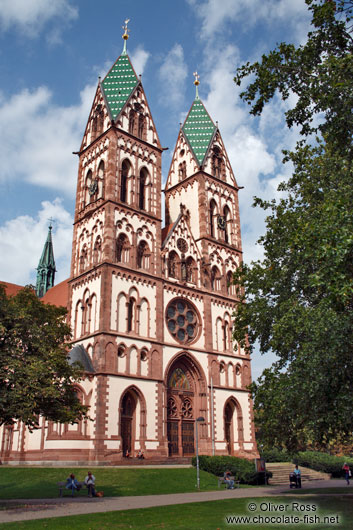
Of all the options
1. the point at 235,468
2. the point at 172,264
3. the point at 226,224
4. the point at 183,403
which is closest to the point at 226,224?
the point at 226,224

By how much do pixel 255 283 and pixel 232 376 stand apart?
17860mm

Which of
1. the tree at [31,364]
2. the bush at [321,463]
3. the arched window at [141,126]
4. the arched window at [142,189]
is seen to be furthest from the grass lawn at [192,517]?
the arched window at [141,126]

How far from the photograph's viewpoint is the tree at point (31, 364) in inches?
560

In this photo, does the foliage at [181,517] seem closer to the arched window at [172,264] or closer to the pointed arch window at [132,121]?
the arched window at [172,264]

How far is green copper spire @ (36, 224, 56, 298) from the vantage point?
6700 cm

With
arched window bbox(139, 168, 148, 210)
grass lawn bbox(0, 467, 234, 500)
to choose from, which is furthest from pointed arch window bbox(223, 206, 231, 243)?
grass lawn bbox(0, 467, 234, 500)

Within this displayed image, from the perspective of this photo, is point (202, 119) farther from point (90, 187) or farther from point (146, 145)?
point (90, 187)

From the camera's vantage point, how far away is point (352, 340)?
523 inches

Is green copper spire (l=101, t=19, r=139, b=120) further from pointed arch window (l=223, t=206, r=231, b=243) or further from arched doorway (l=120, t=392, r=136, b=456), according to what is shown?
arched doorway (l=120, t=392, r=136, b=456)

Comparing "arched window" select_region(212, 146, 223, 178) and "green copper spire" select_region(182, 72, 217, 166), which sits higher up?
"green copper spire" select_region(182, 72, 217, 166)

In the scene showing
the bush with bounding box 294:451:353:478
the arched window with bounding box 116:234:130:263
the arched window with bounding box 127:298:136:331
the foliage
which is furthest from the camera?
the bush with bounding box 294:451:353:478

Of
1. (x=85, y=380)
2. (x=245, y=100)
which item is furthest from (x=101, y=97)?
(x=245, y=100)

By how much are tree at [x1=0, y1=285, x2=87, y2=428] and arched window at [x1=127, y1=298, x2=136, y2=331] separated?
13.7m

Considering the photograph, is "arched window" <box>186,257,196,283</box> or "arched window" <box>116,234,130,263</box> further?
"arched window" <box>186,257,196,283</box>
